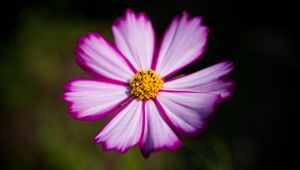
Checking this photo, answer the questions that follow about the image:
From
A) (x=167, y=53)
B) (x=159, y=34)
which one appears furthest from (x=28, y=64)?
(x=167, y=53)

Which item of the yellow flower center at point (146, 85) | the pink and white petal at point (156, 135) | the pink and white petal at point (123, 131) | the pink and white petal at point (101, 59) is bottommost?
the pink and white petal at point (156, 135)

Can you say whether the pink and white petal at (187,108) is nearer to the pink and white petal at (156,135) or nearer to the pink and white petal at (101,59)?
the pink and white petal at (156,135)

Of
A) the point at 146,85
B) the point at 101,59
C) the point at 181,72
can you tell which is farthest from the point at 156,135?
the point at 181,72

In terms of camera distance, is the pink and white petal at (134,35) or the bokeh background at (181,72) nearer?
the pink and white petal at (134,35)

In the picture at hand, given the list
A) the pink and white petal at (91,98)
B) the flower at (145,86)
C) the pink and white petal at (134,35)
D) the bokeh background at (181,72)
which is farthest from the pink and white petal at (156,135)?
the bokeh background at (181,72)

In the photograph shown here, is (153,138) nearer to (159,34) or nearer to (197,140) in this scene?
(197,140)

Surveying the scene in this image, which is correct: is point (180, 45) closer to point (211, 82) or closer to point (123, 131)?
point (211, 82)
